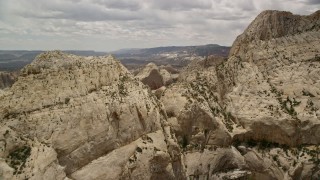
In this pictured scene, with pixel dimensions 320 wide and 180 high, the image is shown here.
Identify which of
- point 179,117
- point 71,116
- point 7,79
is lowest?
point 7,79

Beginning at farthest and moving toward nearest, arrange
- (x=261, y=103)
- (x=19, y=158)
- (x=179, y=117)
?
(x=261, y=103), (x=179, y=117), (x=19, y=158)

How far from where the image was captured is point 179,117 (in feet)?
207

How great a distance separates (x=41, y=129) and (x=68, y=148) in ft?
13.3

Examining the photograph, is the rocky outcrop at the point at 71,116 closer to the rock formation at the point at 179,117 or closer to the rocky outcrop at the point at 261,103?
the rock formation at the point at 179,117

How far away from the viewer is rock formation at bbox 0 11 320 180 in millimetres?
48938

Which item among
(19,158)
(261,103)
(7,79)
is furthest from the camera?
(7,79)

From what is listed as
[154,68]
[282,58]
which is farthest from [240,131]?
[154,68]

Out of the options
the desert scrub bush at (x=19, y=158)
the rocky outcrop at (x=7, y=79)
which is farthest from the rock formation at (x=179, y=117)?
the rocky outcrop at (x=7, y=79)

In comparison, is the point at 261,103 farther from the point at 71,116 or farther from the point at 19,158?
the point at 19,158

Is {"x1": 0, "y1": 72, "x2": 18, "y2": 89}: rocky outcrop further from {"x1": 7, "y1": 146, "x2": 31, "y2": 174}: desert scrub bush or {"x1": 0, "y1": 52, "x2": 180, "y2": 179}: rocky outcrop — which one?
{"x1": 7, "y1": 146, "x2": 31, "y2": 174}: desert scrub bush

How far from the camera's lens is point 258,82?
69688 mm

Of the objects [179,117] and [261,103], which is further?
[261,103]

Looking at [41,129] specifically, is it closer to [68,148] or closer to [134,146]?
[68,148]

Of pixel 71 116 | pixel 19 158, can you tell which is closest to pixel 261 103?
pixel 71 116
